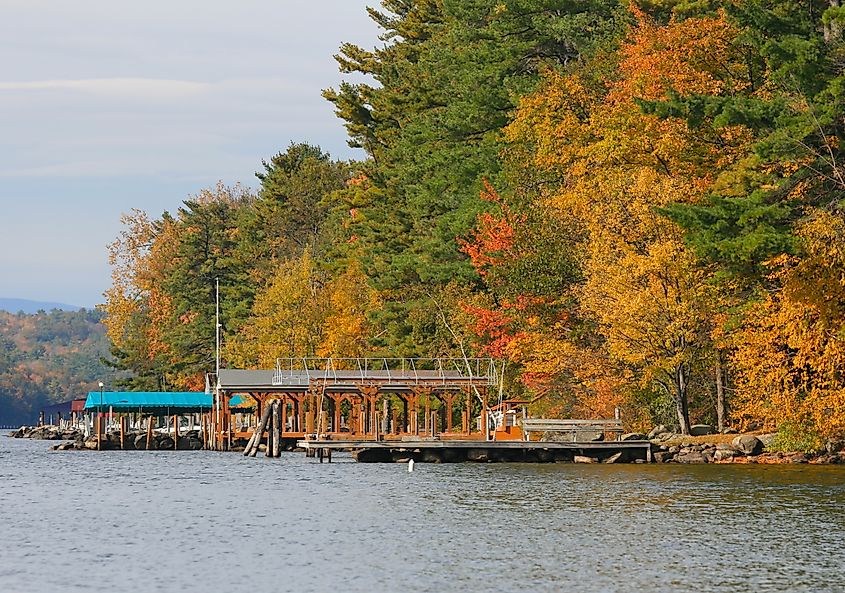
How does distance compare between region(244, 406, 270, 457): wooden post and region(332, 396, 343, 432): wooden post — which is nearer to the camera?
region(244, 406, 270, 457): wooden post

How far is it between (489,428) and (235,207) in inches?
2515

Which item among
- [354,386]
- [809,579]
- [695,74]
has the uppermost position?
[695,74]

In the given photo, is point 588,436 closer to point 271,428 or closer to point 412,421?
point 271,428

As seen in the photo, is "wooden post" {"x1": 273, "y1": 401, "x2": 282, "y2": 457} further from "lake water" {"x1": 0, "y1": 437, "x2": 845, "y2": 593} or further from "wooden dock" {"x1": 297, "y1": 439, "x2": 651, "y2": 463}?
"lake water" {"x1": 0, "y1": 437, "x2": 845, "y2": 593}

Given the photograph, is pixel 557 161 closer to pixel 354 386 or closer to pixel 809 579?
pixel 354 386

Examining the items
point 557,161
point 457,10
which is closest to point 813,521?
point 557,161

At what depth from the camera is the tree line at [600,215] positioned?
4534 centimetres

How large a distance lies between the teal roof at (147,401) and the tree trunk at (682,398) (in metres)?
43.0

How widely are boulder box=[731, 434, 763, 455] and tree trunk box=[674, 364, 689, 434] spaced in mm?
3668

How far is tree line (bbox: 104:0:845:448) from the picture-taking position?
45.3m

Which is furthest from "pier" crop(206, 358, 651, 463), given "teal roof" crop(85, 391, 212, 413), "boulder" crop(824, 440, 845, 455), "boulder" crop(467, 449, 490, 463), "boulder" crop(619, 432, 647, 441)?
"boulder" crop(824, 440, 845, 455)

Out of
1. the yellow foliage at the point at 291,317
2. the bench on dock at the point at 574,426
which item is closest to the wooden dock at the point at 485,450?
the bench on dock at the point at 574,426

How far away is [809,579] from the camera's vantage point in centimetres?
2505

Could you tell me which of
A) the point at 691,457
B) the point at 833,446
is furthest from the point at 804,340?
the point at 691,457
